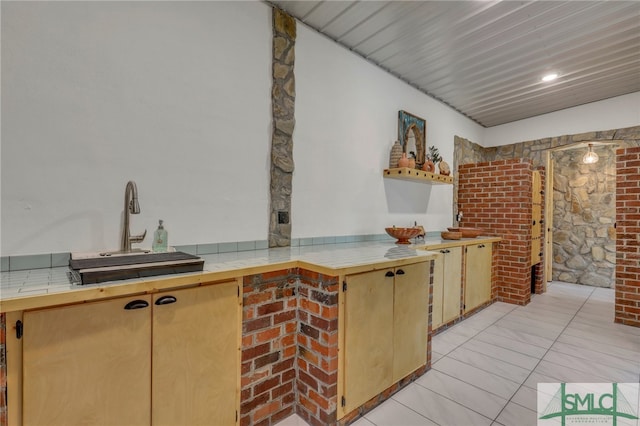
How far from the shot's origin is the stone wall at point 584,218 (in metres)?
4.94

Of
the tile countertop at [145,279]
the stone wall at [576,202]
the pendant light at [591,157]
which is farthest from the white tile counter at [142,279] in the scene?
the pendant light at [591,157]

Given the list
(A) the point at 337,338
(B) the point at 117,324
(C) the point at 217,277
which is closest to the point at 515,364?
(A) the point at 337,338

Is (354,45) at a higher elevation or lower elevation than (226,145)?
higher

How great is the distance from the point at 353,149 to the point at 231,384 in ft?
7.31

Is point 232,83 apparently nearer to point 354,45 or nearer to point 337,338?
point 354,45

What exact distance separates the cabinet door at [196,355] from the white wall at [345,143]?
1.11 metres

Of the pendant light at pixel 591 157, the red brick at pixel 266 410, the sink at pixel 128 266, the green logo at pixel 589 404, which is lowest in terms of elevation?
the green logo at pixel 589 404

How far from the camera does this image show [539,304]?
13.0ft

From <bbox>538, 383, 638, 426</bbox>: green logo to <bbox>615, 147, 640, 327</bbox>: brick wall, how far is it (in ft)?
5.45

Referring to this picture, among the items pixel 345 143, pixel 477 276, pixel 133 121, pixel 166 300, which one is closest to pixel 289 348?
pixel 166 300

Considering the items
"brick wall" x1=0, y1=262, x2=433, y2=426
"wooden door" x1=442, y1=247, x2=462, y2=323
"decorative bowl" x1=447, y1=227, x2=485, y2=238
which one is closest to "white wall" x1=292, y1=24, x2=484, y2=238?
"decorative bowl" x1=447, y1=227, x2=485, y2=238

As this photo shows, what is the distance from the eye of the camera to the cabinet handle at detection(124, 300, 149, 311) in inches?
46.1

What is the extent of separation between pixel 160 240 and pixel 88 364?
0.68 meters

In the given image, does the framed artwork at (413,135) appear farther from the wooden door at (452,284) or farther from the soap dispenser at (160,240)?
the soap dispenser at (160,240)
